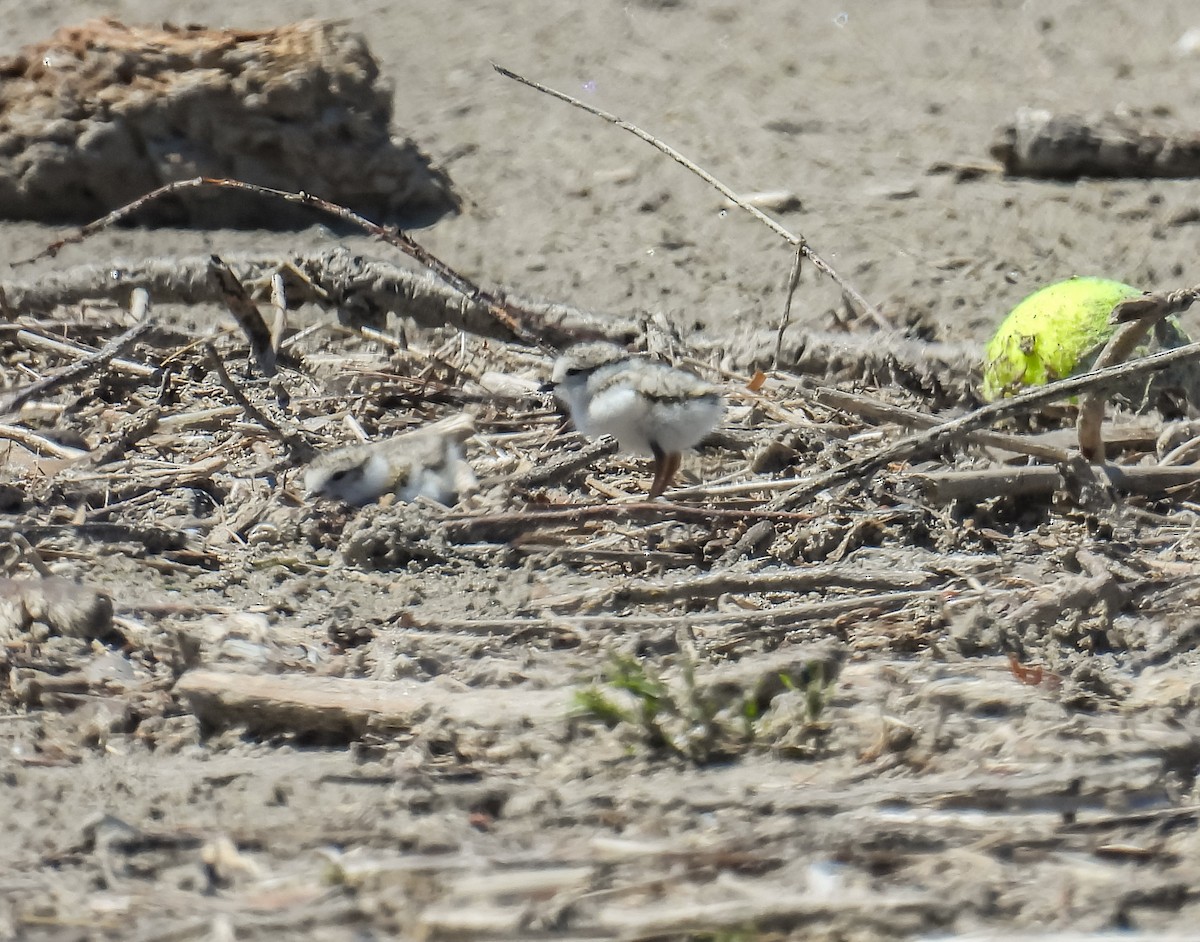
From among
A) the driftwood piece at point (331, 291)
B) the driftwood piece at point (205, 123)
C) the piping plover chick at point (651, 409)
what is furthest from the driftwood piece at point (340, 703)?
the driftwood piece at point (205, 123)

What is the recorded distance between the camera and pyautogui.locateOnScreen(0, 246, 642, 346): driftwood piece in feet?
19.5

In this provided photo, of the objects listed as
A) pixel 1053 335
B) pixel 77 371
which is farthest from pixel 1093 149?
pixel 77 371

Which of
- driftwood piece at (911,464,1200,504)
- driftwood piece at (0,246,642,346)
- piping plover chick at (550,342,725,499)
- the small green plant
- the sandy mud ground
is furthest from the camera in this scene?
driftwood piece at (0,246,642,346)

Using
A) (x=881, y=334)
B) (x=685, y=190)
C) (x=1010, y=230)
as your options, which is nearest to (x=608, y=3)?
(x=685, y=190)

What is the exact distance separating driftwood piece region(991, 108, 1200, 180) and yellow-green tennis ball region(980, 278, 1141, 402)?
263cm

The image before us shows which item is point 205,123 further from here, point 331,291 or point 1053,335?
point 1053,335

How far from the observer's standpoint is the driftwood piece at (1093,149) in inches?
283

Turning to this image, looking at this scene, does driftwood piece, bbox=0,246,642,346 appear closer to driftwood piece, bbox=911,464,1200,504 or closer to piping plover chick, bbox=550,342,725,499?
piping plover chick, bbox=550,342,725,499

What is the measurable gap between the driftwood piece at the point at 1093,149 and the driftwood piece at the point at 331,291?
2.56 metres

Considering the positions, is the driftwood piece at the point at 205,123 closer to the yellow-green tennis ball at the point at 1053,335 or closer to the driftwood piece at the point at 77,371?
the driftwood piece at the point at 77,371

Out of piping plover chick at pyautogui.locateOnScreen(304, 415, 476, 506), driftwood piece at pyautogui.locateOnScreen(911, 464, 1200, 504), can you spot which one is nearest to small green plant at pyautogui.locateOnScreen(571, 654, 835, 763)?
driftwood piece at pyautogui.locateOnScreen(911, 464, 1200, 504)

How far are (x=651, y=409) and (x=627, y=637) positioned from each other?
1.15 m

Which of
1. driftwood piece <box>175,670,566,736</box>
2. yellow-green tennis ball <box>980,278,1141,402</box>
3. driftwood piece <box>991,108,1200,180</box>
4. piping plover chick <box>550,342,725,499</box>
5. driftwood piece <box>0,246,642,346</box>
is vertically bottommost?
driftwood piece <box>0,246,642,346</box>

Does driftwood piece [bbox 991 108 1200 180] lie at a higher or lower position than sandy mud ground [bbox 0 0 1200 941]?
higher
